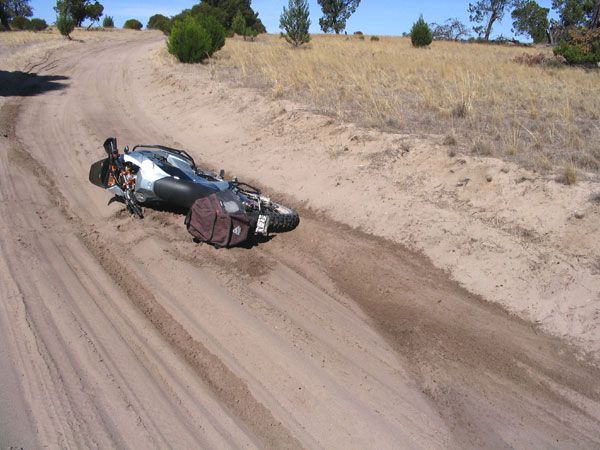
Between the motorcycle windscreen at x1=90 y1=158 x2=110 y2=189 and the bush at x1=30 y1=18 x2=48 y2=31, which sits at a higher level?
the bush at x1=30 y1=18 x2=48 y2=31

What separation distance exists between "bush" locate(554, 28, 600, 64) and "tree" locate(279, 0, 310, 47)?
13.8m

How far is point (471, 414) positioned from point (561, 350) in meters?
1.51

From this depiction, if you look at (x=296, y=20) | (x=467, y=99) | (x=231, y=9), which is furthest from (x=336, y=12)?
(x=467, y=99)

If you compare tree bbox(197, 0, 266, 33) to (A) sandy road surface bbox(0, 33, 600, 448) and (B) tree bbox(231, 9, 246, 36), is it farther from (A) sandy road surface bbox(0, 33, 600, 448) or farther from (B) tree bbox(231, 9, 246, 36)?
(A) sandy road surface bbox(0, 33, 600, 448)

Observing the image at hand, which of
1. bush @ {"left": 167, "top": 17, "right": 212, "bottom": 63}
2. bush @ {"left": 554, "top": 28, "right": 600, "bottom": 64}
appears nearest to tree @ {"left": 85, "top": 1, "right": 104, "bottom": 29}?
bush @ {"left": 167, "top": 17, "right": 212, "bottom": 63}

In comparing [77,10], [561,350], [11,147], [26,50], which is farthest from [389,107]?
[77,10]

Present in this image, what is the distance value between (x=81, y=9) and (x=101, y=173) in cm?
4614

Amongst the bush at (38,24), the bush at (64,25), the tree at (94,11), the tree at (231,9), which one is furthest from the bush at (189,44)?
the bush at (38,24)

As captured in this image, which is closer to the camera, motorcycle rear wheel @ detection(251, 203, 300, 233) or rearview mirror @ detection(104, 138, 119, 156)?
motorcycle rear wheel @ detection(251, 203, 300, 233)

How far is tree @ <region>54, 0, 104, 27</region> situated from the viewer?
43.1 m

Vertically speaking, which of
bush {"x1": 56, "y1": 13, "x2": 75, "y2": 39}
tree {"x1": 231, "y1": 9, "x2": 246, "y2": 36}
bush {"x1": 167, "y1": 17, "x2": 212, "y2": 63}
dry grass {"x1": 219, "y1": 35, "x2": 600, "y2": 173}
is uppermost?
tree {"x1": 231, "y1": 9, "x2": 246, "y2": 36}

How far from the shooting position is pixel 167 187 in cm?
725

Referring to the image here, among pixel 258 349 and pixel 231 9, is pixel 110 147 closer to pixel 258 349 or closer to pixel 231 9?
pixel 258 349

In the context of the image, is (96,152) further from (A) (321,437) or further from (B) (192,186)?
(A) (321,437)
